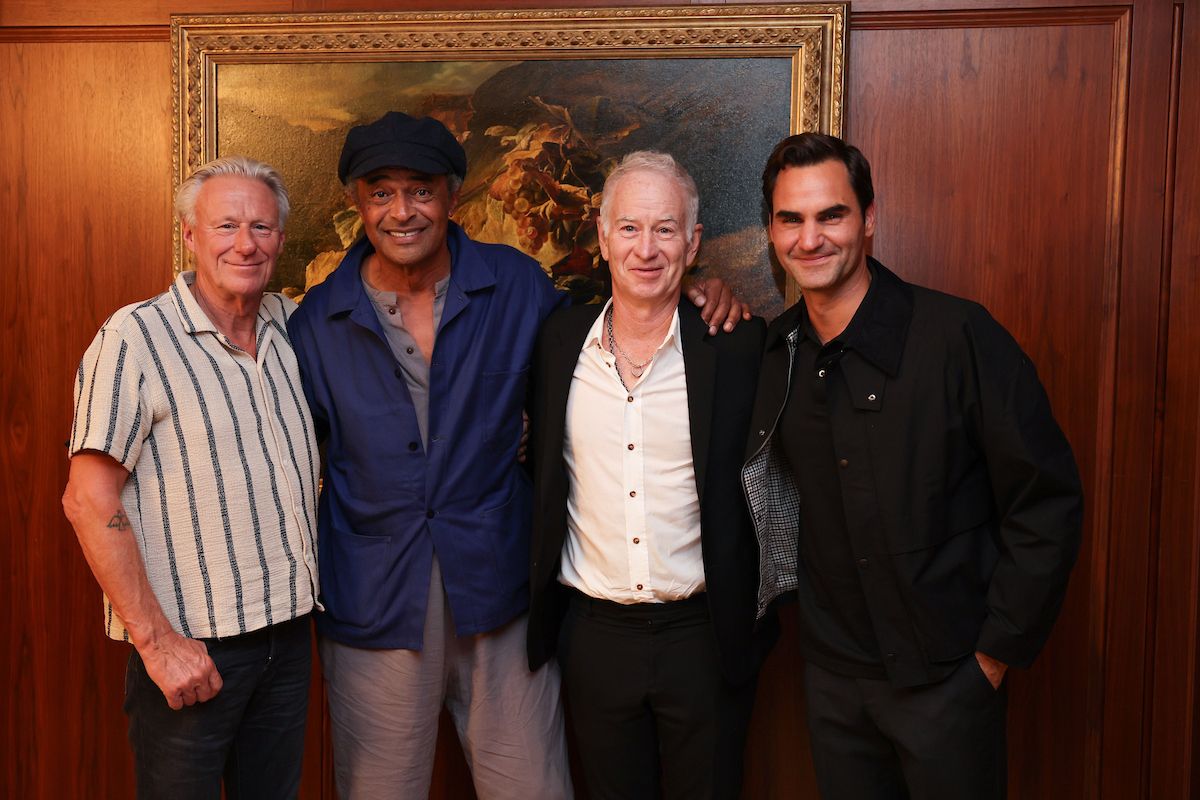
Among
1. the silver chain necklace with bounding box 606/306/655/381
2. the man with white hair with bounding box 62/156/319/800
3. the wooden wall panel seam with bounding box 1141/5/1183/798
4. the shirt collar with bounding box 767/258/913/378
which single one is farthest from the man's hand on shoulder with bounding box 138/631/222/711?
the wooden wall panel seam with bounding box 1141/5/1183/798

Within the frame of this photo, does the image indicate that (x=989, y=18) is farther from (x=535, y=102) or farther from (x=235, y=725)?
(x=235, y=725)

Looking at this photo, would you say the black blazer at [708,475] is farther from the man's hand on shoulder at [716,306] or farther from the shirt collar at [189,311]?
the shirt collar at [189,311]

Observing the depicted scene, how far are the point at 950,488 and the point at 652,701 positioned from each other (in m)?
0.85

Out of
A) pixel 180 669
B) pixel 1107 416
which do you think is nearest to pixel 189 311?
pixel 180 669

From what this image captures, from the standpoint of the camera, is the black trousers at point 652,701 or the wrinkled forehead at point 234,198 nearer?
the wrinkled forehead at point 234,198

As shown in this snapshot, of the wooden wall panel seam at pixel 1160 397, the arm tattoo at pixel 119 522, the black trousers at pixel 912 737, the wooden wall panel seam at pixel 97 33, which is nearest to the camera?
the arm tattoo at pixel 119 522

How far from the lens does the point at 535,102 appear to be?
2656mm

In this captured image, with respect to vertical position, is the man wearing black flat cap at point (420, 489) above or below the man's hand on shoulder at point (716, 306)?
below

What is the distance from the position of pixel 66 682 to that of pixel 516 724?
5.44ft

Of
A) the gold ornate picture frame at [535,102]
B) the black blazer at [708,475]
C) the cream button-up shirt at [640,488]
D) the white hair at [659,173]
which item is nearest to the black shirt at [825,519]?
the black blazer at [708,475]

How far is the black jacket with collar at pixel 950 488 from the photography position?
187 centimetres

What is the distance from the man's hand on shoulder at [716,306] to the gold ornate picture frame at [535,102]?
1.02ft

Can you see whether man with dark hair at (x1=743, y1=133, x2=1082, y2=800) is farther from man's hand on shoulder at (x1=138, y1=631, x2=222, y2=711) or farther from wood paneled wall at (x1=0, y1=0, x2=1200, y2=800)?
man's hand on shoulder at (x1=138, y1=631, x2=222, y2=711)

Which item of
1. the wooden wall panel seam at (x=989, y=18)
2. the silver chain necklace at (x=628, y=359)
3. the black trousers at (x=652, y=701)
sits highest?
the wooden wall panel seam at (x=989, y=18)
